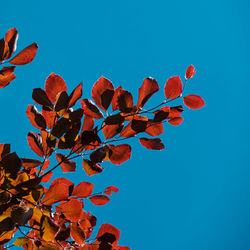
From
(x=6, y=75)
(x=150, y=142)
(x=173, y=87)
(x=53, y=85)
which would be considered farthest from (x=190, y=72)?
(x=6, y=75)

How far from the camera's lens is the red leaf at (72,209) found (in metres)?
0.60

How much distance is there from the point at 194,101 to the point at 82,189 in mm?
358

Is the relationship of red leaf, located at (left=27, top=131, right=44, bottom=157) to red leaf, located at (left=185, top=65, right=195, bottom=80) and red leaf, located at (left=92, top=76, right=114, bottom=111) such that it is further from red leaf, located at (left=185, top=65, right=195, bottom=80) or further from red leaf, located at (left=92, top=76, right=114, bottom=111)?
red leaf, located at (left=185, top=65, right=195, bottom=80)

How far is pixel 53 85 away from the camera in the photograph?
0.55m

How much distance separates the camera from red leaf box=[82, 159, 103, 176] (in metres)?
0.62

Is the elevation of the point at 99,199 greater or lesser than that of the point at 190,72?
lesser

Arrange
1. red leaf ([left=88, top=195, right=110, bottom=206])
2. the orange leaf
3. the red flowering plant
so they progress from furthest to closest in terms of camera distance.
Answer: red leaf ([left=88, top=195, right=110, bottom=206])
the orange leaf
the red flowering plant

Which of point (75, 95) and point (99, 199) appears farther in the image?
point (99, 199)

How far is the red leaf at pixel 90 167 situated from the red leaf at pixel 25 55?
0.26 m

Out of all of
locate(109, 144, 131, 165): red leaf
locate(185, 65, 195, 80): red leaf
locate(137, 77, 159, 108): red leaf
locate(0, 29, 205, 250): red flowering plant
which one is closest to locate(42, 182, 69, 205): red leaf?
locate(0, 29, 205, 250): red flowering plant

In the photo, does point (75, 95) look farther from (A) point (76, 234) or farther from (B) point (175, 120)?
(A) point (76, 234)

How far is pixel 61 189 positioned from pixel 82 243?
18 cm

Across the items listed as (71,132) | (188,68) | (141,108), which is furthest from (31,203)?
(188,68)

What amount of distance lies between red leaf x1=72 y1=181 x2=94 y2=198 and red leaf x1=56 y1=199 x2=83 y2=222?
0.09m
